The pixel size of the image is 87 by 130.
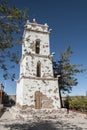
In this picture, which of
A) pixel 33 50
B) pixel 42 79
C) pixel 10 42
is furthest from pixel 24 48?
pixel 10 42

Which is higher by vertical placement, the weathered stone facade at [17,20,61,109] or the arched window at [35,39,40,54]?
the arched window at [35,39,40,54]

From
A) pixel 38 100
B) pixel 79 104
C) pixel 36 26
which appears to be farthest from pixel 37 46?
pixel 79 104

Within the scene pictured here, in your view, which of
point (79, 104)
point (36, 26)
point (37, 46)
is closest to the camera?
point (79, 104)

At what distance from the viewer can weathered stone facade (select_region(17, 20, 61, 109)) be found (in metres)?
18.4

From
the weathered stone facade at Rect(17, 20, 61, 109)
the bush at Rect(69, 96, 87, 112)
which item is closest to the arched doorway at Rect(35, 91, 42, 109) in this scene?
the weathered stone facade at Rect(17, 20, 61, 109)

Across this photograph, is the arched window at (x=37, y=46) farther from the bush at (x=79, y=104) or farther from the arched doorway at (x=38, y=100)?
the bush at (x=79, y=104)

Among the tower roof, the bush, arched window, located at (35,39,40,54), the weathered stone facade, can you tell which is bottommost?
the bush

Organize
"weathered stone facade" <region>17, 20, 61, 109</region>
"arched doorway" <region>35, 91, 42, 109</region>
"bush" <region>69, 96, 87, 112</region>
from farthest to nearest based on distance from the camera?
"bush" <region>69, 96, 87, 112</region> → "weathered stone facade" <region>17, 20, 61, 109</region> → "arched doorway" <region>35, 91, 42, 109</region>

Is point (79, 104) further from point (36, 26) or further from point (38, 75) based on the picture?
point (36, 26)

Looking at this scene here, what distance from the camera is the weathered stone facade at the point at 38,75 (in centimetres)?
1844

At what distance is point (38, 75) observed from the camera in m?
20.3

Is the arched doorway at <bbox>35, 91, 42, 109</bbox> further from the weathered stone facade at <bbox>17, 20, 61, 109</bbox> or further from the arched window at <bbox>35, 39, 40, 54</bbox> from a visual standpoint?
the arched window at <bbox>35, 39, 40, 54</bbox>


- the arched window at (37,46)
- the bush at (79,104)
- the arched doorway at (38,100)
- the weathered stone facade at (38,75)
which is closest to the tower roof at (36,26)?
the weathered stone facade at (38,75)

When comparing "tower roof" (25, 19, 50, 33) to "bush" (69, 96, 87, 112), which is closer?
"bush" (69, 96, 87, 112)
